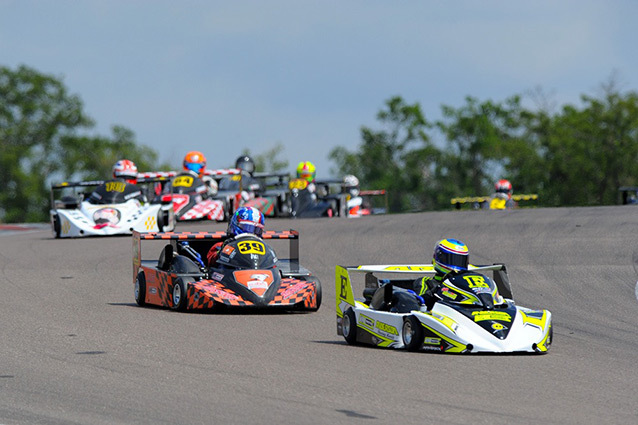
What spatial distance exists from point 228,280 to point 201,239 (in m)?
1.50

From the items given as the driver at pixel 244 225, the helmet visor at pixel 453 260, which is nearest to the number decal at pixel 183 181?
the driver at pixel 244 225

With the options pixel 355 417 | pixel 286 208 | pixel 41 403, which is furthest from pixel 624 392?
pixel 286 208

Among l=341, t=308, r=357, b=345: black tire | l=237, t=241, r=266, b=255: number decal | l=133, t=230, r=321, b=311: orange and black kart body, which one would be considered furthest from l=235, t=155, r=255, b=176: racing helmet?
l=341, t=308, r=357, b=345: black tire

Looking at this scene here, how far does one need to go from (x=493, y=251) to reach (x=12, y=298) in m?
8.72

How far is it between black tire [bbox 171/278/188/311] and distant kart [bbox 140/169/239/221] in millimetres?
13443

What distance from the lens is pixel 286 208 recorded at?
1215 inches

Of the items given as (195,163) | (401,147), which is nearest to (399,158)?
(401,147)

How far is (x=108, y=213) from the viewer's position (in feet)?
77.3

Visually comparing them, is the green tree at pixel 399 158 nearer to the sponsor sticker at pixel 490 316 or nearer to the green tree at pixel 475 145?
the green tree at pixel 475 145

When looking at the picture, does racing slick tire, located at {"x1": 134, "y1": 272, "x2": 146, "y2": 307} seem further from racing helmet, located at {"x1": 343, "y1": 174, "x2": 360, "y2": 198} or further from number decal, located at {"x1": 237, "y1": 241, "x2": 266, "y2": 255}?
racing helmet, located at {"x1": 343, "y1": 174, "x2": 360, "y2": 198}

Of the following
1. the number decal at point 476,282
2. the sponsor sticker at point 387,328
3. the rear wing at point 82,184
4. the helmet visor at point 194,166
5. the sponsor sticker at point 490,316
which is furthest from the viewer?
the helmet visor at point 194,166

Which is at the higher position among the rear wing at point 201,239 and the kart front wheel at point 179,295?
the rear wing at point 201,239

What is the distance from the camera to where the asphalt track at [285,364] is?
22.9 feet

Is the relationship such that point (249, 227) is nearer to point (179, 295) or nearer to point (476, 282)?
point (179, 295)
